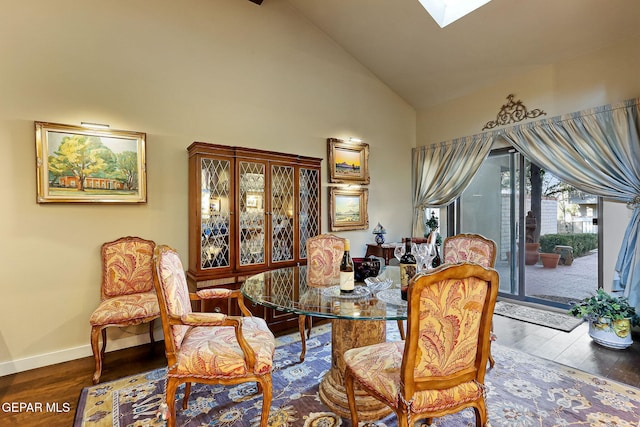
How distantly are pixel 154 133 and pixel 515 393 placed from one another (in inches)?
149

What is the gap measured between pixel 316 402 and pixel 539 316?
123 inches

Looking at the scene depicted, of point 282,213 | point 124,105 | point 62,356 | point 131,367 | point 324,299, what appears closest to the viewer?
point 324,299

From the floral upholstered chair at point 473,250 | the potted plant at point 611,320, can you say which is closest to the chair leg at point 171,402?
the floral upholstered chair at point 473,250

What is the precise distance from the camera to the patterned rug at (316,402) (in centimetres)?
184

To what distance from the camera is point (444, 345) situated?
1277 millimetres

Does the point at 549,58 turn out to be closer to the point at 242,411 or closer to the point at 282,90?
the point at 282,90

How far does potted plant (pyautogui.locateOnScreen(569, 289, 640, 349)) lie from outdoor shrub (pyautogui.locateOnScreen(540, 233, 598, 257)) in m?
0.82

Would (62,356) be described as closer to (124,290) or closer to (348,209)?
(124,290)

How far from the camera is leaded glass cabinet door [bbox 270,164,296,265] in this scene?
3354mm

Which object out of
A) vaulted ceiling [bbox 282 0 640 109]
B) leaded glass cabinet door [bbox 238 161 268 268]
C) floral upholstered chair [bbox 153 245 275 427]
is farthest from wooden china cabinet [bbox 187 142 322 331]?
vaulted ceiling [bbox 282 0 640 109]

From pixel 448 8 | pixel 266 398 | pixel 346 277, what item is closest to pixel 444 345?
pixel 346 277

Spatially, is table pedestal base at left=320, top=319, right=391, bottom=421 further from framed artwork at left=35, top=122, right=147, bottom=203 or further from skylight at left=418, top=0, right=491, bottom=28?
skylight at left=418, top=0, right=491, bottom=28

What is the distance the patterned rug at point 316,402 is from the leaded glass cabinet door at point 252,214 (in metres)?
1.17

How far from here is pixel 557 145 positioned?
3.49m
